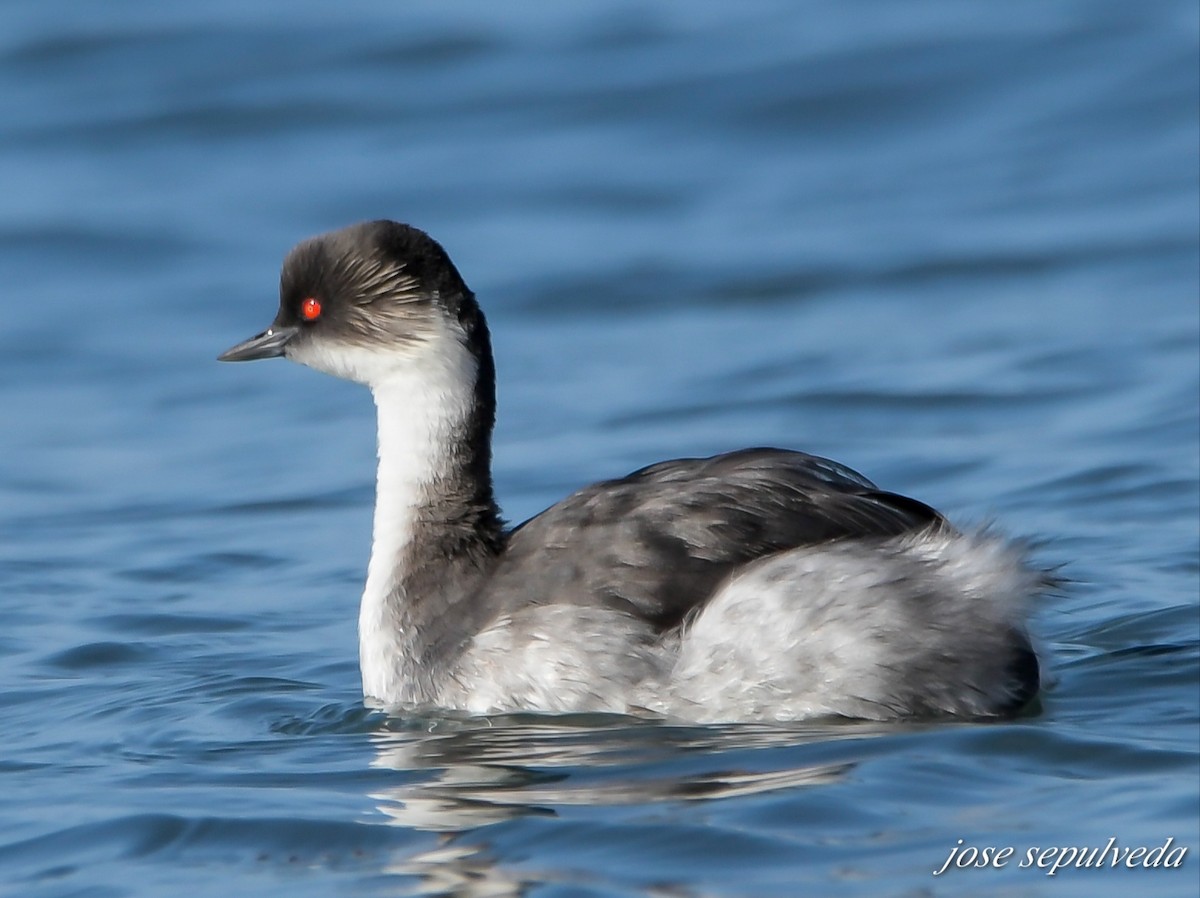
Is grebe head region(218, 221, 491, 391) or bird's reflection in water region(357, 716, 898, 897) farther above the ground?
grebe head region(218, 221, 491, 391)

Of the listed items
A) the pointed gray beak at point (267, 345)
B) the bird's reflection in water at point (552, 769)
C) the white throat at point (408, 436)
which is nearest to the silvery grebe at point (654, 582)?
the white throat at point (408, 436)

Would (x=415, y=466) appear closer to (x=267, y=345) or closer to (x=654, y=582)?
(x=267, y=345)

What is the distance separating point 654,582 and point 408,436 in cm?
121

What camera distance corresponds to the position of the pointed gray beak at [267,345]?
7566mm

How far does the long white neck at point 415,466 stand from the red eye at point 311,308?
0.32 m

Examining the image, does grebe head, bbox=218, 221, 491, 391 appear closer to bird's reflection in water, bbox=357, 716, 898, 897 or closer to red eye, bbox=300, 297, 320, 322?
red eye, bbox=300, 297, 320, 322

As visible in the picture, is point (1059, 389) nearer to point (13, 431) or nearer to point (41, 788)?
point (13, 431)

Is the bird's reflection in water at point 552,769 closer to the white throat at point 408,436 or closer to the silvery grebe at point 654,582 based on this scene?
the silvery grebe at point 654,582

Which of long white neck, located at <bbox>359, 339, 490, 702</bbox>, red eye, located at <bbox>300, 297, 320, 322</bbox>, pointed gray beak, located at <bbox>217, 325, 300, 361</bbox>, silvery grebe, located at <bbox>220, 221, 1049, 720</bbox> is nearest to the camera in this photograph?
silvery grebe, located at <bbox>220, 221, 1049, 720</bbox>

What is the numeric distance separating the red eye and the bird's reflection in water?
150cm

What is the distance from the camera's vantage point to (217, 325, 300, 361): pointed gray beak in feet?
24.8

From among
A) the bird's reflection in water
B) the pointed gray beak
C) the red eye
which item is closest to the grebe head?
the red eye

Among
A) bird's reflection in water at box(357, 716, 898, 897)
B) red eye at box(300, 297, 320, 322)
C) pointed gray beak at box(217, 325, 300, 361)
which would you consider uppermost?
red eye at box(300, 297, 320, 322)

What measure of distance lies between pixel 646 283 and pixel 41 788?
8381mm
